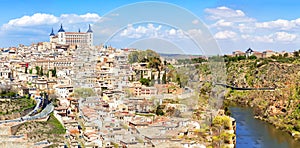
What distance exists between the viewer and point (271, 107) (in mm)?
8984

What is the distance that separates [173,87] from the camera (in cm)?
659

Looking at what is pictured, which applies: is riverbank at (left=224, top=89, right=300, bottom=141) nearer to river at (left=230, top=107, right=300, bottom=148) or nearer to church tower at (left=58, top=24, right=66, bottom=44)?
river at (left=230, top=107, right=300, bottom=148)

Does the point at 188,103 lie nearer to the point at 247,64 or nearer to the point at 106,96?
the point at 106,96

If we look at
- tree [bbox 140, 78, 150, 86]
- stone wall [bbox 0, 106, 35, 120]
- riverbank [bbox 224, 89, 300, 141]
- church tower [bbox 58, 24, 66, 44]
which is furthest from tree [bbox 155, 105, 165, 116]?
church tower [bbox 58, 24, 66, 44]

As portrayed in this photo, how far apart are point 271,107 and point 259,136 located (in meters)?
2.46

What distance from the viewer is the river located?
20.0 ft

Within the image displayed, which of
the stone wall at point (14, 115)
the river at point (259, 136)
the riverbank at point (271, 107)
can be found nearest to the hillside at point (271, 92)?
the riverbank at point (271, 107)

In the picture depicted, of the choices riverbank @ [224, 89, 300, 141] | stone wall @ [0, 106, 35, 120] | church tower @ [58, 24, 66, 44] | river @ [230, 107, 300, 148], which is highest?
church tower @ [58, 24, 66, 44]

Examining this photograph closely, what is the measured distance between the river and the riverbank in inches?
6.7

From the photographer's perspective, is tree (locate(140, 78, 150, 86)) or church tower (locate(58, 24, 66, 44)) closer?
tree (locate(140, 78, 150, 86))

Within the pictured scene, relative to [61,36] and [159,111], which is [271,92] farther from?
[61,36]

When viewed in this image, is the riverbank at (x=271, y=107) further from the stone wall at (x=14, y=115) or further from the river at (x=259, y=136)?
the stone wall at (x=14, y=115)

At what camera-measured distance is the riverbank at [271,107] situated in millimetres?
7509

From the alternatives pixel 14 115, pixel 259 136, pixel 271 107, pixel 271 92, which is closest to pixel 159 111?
pixel 259 136
